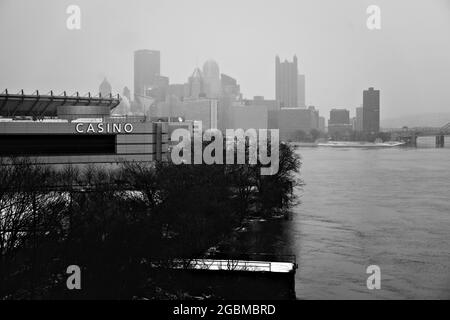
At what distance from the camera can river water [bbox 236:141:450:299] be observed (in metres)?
8.01

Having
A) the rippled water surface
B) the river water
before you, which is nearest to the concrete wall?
the river water

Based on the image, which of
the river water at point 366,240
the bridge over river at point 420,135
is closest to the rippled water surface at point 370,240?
the river water at point 366,240

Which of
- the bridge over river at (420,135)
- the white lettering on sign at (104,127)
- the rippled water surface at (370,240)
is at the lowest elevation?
the rippled water surface at (370,240)

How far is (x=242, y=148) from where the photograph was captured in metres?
21.0

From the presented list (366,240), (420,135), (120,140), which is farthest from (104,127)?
(420,135)

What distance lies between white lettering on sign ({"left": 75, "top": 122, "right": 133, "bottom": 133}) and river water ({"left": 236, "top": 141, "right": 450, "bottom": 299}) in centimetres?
357

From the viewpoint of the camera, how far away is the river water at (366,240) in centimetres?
801

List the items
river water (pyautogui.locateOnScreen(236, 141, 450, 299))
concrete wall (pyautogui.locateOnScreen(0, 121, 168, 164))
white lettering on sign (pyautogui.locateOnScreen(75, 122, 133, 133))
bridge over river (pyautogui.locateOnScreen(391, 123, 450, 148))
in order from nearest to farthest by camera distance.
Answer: river water (pyautogui.locateOnScreen(236, 141, 450, 299)) < concrete wall (pyautogui.locateOnScreen(0, 121, 168, 164)) < white lettering on sign (pyautogui.locateOnScreen(75, 122, 133, 133)) < bridge over river (pyautogui.locateOnScreen(391, 123, 450, 148))

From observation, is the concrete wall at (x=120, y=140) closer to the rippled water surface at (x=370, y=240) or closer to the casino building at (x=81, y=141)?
the casino building at (x=81, y=141)

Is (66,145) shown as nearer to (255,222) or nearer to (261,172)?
(255,222)

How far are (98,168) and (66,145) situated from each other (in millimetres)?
800

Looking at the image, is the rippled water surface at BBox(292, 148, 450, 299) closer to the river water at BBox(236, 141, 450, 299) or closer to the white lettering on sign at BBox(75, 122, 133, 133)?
the river water at BBox(236, 141, 450, 299)

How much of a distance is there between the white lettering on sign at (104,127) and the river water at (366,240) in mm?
3565

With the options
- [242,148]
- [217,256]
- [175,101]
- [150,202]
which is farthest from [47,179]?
[175,101]
